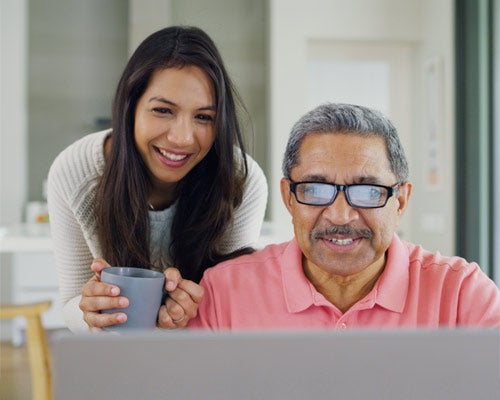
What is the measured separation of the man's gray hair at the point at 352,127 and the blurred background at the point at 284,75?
8.96ft

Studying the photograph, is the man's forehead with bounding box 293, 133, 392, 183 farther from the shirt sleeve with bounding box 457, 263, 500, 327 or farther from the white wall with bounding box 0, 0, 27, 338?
the white wall with bounding box 0, 0, 27, 338

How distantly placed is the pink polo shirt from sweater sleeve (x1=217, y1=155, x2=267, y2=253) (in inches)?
8.3

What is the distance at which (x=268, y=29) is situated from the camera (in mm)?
4445

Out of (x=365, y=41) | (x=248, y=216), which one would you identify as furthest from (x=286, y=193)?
(x=365, y=41)

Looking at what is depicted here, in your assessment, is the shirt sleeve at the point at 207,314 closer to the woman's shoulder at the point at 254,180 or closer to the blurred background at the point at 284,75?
the woman's shoulder at the point at 254,180

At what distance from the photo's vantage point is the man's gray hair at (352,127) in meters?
1.15

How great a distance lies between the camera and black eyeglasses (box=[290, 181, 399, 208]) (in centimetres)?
109

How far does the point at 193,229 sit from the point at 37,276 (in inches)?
93.7

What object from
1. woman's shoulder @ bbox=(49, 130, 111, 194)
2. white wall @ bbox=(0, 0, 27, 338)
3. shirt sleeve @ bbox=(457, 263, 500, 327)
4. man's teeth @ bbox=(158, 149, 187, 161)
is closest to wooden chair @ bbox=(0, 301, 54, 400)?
woman's shoulder @ bbox=(49, 130, 111, 194)

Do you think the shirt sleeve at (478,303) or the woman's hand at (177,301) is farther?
the shirt sleeve at (478,303)

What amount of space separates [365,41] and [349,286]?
12.0ft

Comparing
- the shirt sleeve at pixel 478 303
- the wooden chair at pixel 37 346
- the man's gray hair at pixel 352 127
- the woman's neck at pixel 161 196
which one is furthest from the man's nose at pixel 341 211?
the wooden chair at pixel 37 346

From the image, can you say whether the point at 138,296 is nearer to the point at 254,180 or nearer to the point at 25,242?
the point at 254,180

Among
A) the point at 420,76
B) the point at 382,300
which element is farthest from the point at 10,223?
the point at 382,300
